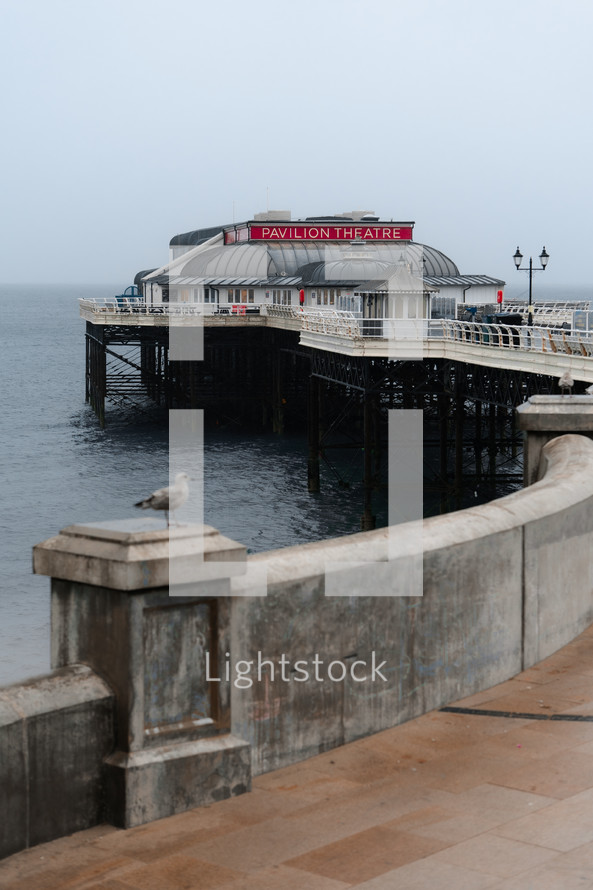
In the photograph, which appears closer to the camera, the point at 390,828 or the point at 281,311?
the point at 390,828

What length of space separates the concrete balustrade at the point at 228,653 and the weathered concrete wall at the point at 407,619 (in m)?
0.01

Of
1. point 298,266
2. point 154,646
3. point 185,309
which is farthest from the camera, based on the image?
point 298,266

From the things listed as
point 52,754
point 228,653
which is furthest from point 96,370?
point 52,754

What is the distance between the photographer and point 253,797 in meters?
5.96

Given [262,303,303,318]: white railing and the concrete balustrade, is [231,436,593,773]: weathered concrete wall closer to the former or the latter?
the concrete balustrade

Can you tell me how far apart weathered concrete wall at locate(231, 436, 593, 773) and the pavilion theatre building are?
5724 centimetres

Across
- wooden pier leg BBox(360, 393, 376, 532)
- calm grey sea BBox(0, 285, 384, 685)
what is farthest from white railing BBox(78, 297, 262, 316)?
wooden pier leg BBox(360, 393, 376, 532)

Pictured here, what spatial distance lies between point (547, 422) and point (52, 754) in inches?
236

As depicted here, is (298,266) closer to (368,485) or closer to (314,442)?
(314,442)

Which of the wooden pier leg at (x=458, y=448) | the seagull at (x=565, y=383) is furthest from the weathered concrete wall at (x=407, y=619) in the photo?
the wooden pier leg at (x=458, y=448)

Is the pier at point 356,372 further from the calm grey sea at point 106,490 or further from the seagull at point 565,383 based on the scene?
the seagull at point 565,383

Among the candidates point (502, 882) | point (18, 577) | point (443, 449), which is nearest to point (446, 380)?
point (443, 449)

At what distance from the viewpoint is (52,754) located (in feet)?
18.1

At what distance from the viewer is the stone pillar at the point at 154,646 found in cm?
561
